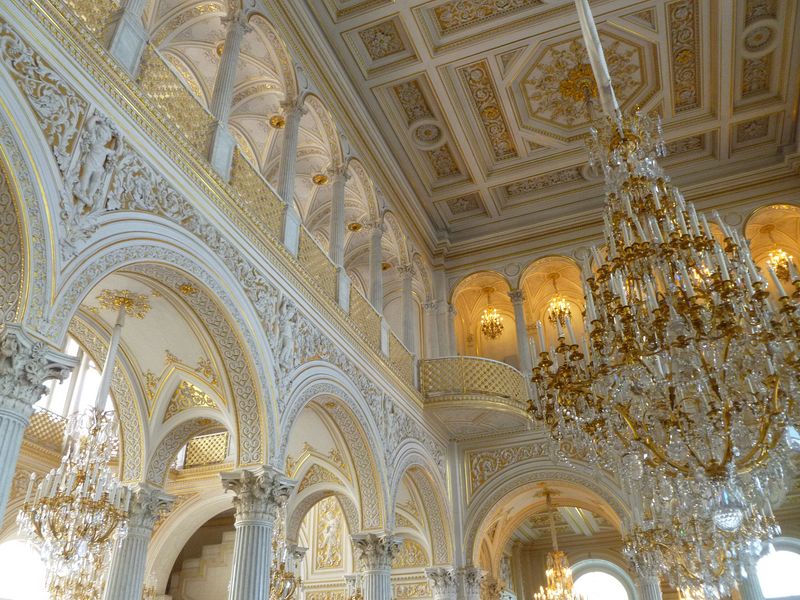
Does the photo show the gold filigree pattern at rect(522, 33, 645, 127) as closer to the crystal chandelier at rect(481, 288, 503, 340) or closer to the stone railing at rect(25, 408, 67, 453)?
the crystal chandelier at rect(481, 288, 503, 340)

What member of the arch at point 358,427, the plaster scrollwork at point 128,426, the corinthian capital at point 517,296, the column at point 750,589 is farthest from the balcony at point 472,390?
the column at point 750,589

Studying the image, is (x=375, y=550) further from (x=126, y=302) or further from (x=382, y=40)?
(x=382, y=40)

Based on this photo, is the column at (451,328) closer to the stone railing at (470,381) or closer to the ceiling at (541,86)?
the ceiling at (541,86)

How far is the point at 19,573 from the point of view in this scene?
11969mm

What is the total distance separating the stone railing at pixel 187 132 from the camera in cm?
536

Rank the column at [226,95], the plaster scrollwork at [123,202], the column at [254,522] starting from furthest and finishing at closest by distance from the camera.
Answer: the column at [226,95], the column at [254,522], the plaster scrollwork at [123,202]

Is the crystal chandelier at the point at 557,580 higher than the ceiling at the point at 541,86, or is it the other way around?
the ceiling at the point at 541,86

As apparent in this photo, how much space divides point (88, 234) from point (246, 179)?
2867 mm

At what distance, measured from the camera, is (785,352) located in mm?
5793

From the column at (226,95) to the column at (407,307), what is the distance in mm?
5748

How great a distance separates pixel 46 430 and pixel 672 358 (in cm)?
1048

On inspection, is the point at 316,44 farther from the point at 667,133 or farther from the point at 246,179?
the point at 667,133

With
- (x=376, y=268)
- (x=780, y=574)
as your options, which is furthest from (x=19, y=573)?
(x=780, y=574)

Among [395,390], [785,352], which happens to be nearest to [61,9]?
[785,352]
